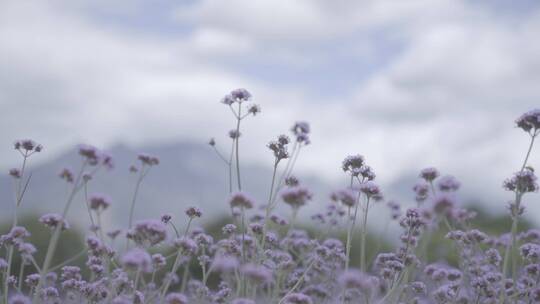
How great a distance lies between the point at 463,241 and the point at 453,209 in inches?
123

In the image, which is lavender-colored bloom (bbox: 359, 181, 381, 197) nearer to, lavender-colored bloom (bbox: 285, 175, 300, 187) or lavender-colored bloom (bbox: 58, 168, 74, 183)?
lavender-colored bloom (bbox: 285, 175, 300, 187)

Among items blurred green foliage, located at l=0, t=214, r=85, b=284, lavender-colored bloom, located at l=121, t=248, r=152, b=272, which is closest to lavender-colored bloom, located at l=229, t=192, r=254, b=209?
lavender-colored bloom, located at l=121, t=248, r=152, b=272

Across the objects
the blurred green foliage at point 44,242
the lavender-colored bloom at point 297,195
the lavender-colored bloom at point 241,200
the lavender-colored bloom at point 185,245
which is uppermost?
the lavender-colored bloom at point 297,195

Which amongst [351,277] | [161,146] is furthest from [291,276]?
[161,146]

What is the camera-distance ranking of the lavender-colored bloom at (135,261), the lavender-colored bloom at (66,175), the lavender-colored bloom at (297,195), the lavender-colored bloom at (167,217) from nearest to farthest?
the lavender-colored bloom at (135,261) < the lavender-colored bloom at (297,195) < the lavender-colored bloom at (66,175) < the lavender-colored bloom at (167,217)

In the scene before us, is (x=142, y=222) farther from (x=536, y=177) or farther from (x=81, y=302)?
(x=536, y=177)

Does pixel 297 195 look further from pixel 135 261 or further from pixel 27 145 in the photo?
pixel 27 145

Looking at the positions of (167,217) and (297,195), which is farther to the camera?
(167,217)

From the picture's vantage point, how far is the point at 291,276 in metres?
7.40

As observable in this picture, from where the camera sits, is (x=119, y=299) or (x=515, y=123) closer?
(x=119, y=299)

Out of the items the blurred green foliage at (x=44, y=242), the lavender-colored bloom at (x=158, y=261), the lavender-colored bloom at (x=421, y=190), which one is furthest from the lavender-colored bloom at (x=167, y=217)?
the blurred green foliage at (x=44, y=242)

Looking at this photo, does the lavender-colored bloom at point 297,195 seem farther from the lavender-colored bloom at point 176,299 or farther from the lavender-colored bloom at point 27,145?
the lavender-colored bloom at point 27,145

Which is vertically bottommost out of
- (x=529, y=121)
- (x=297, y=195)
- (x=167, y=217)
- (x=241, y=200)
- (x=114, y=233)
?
(x=114, y=233)

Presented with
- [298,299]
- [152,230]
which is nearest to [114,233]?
[152,230]
